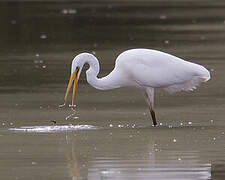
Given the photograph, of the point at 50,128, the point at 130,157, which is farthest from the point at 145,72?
the point at 130,157

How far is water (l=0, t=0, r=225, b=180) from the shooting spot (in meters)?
10.2

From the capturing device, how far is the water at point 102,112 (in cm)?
1020

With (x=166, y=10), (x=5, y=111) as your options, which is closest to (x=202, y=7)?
(x=166, y=10)

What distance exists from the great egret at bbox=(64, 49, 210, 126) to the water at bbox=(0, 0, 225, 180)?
1.65 feet

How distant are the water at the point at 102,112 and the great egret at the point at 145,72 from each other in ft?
1.65

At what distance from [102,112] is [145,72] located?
1.14m

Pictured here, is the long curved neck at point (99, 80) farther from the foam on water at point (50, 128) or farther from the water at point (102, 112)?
the foam on water at point (50, 128)

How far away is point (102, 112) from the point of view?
45.7 feet

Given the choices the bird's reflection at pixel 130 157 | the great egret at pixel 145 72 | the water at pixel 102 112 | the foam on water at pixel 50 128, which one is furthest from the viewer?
the great egret at pixel 145 72

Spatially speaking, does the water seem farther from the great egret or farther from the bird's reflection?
the great egret

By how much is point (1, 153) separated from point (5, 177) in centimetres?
135

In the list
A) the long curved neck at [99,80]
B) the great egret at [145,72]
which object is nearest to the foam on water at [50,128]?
the great egret at [145,72]

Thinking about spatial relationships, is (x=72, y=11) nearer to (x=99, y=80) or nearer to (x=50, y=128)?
(x=99, y=80)

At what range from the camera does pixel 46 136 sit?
39.5 feet
